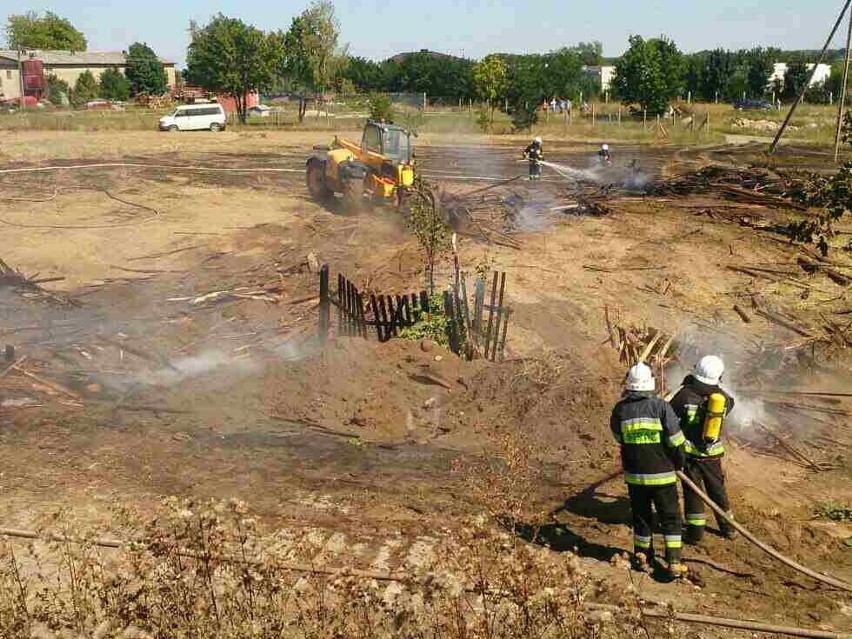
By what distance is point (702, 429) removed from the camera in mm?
6586

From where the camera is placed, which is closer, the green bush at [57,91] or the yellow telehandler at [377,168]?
the yellow telehandler at [377,168]

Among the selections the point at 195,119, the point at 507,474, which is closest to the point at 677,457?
the point at 507,474

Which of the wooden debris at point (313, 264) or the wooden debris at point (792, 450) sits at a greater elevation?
the wooden debris at point (313, 264)

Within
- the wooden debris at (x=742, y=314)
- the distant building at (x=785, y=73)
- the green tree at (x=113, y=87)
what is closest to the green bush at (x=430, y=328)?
the wooden debris at (x=742, y=314)

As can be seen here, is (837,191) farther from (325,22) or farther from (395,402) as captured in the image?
(325,22)

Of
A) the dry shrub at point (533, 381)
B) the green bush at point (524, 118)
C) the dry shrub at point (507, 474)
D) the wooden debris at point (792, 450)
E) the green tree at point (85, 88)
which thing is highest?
the green tree at point (85, 88)

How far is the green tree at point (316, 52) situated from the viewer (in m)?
52.7

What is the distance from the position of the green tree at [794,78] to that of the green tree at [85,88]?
56541 millimetres

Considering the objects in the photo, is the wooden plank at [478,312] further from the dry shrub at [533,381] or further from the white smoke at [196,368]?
the white smoke at [196,368]

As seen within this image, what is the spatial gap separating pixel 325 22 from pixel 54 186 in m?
32.4

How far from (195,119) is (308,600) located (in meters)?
41.1

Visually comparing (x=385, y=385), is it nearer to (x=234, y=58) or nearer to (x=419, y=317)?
(x=419, y=317)

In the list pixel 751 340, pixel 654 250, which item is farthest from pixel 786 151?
pixel 751 340

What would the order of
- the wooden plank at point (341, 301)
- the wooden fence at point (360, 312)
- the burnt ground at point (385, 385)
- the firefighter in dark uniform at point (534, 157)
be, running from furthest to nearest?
the firefighter in dark uniform at point (534, 157)
the wooden plank at point (341, 301)
the wooden fence at point (360, 312)
the burnt ground at point (385, 385)
